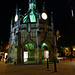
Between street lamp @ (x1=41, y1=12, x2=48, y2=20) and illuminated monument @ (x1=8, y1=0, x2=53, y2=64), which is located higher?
street lamp @ (x1=41, y1=12, x2=48, y2=20)

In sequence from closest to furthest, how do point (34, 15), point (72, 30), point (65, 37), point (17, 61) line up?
point (17, 61) < point (34, 15) < point (72, 30) < point (65, 37)

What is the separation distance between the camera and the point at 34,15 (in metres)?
26.5

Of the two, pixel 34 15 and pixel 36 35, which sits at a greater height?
pixel 34 15

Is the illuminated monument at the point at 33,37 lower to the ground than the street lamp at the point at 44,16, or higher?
lower

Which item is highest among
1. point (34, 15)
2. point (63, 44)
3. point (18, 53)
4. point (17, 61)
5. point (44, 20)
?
point (34, 15)

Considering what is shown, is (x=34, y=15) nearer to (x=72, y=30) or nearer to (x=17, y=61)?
(x=17, y=61)

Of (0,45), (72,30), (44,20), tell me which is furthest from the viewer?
(0,45)

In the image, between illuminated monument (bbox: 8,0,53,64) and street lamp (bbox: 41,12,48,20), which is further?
street lamp (bbox: 41,12,48,20)

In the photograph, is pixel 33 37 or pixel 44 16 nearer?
pixel 33 37

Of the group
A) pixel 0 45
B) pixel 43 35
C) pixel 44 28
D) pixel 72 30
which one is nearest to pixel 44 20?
pixel 44 28

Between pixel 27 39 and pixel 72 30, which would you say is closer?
pixel 27 39

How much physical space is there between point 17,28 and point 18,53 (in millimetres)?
5642

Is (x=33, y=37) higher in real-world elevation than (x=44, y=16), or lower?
lower

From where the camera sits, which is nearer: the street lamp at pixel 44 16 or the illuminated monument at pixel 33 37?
the illuminated monument at pixel 33 37
